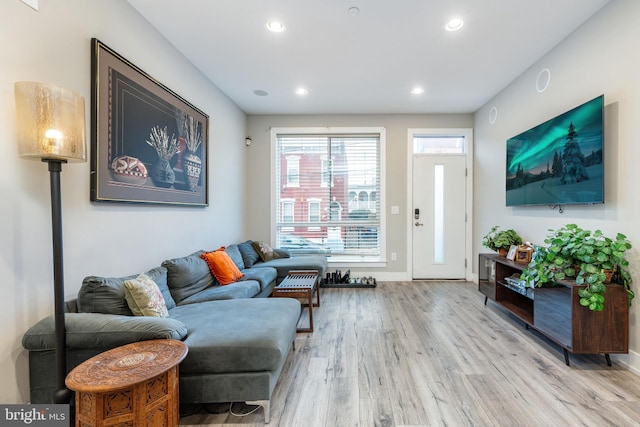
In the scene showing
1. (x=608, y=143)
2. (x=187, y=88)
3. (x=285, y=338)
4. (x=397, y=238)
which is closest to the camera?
(x=285, y=338)

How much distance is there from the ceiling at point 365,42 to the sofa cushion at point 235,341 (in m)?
2.35

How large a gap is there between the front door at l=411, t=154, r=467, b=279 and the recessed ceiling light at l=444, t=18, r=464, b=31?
2.32m

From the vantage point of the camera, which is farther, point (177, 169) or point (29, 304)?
point (177, 169)

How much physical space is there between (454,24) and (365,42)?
0.77 m

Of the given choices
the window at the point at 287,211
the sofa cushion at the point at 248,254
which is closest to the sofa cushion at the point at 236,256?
the sofa cushion at the point at 248,254

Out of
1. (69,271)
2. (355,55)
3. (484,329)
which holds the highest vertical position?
(355,55)

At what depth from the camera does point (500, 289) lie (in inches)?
123

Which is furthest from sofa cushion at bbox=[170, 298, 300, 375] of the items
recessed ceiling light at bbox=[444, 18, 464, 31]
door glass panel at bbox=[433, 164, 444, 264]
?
door glass panel at bbox=[433, 164, 444, 264]

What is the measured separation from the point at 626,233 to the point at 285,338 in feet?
8.44

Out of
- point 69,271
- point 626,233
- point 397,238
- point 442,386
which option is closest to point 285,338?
point 442,386

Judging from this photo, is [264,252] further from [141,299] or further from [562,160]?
[562,160]

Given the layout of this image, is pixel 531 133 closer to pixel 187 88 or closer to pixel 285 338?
pixel 285 338

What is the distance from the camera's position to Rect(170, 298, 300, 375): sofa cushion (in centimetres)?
152

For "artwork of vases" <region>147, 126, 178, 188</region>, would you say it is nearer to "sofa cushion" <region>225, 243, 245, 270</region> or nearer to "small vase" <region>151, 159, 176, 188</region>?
"small vase" <region>151, 159, 176, 188</region>
